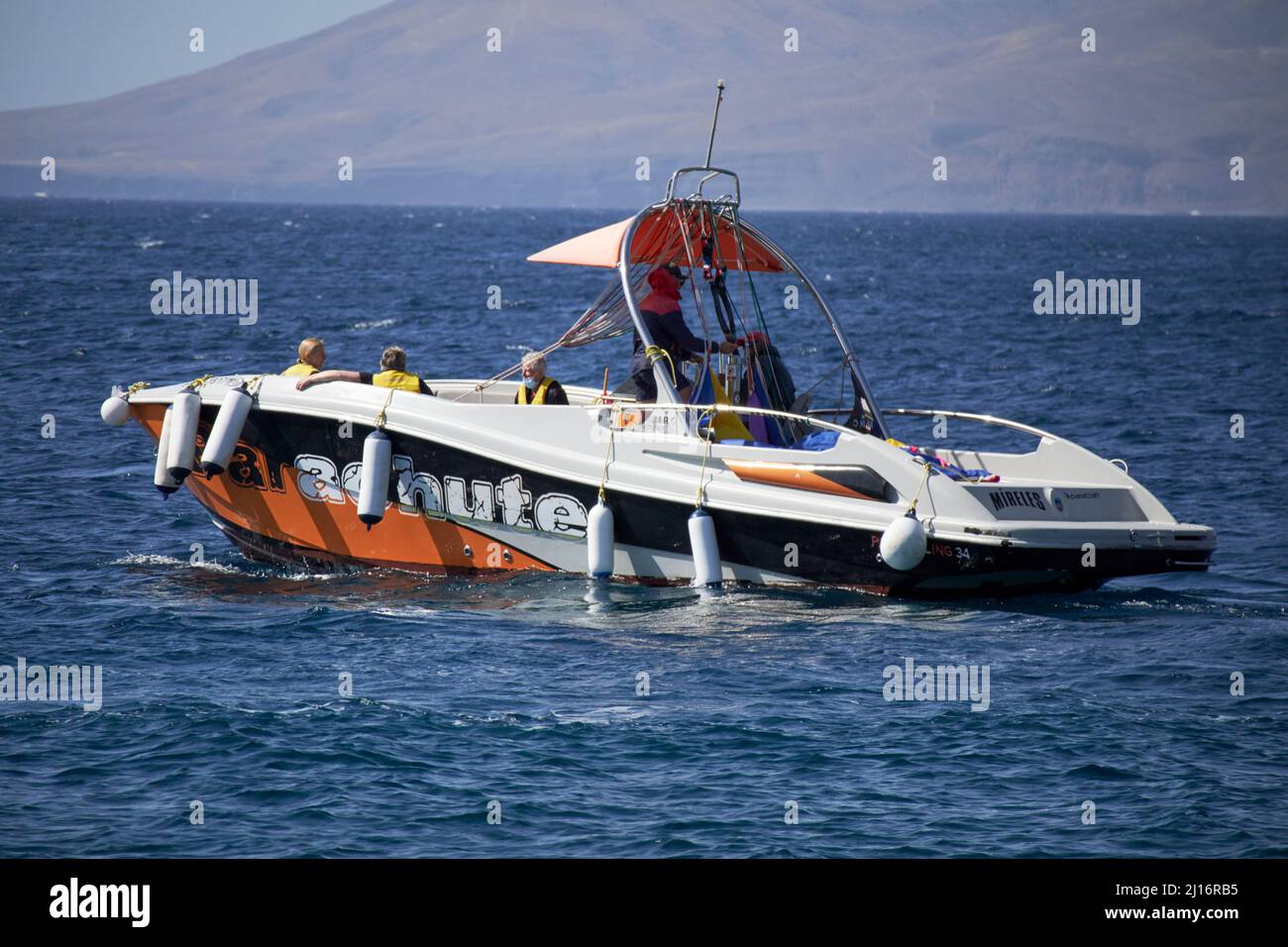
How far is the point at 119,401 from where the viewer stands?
15070 millimetres

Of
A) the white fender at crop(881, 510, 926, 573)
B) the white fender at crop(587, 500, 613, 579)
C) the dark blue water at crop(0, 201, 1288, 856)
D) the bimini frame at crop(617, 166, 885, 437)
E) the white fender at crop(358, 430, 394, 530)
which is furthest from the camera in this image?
the bimini frame at crop(617, 166, 885, 437)

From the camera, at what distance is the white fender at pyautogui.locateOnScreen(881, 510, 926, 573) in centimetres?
1223

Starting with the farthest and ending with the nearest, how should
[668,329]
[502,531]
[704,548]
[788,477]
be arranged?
[668,329] < [502,531] < [788,477] < [704,548]

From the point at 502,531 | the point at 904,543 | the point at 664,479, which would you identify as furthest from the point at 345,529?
the point at 904,543

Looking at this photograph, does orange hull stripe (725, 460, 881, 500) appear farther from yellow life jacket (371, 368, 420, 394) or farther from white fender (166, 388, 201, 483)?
white fender (166, 388, 201, 483)

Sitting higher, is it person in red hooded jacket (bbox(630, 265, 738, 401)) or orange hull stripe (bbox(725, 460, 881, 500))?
person in red hooded jacket (bbox(630, 265, 738, 401))

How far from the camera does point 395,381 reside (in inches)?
562

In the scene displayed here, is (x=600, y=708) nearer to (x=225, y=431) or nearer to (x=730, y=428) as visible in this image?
(x=730, y=428)

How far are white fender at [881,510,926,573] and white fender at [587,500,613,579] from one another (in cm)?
224

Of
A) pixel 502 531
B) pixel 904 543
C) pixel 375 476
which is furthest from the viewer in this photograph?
pixel 502 531

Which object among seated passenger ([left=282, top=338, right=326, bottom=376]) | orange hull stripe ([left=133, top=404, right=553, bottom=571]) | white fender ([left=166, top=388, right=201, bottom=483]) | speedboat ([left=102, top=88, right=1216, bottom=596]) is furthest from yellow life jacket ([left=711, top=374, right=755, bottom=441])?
white fender ([left=166, top=388, right=201, bottom=483])

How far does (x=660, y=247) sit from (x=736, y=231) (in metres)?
0.73

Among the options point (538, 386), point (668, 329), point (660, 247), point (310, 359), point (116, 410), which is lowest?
point (116, 410)

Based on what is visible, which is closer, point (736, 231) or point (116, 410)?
point (116, 410)
